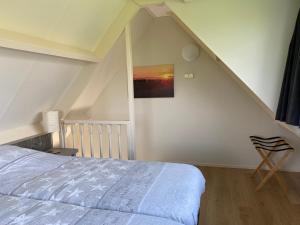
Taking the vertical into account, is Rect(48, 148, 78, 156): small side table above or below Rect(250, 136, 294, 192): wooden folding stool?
above

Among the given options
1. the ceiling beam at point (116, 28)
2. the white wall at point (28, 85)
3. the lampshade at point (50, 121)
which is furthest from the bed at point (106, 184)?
the ceiling beam at point (116, 28)

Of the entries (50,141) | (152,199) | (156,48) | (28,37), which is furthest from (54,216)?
(156,48)

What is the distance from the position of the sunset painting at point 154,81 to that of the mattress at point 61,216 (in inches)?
110

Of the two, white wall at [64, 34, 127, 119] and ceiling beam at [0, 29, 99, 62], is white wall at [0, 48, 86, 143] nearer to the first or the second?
ceiling beam at [0, 29, 99, 62]

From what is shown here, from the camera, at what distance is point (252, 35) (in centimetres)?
224

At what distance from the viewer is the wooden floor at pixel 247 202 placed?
2.39 metres

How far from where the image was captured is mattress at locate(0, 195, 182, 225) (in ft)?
4.07

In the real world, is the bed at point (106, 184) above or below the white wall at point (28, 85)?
→ below

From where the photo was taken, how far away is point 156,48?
3.94 meters

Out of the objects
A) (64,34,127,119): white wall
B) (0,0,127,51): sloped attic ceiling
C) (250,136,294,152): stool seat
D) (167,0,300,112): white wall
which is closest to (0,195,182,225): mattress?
(0,0,127,51): sloped attic ceiling

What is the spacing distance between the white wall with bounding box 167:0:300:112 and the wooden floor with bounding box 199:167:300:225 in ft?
3.69

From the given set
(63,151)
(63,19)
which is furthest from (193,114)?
(63,19)

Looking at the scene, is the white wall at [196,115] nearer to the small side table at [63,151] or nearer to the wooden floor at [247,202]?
the wooden floor at [247,202]

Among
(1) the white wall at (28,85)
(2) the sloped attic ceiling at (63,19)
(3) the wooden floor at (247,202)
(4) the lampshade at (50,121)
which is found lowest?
(3) the wooden floor at (247,202)
